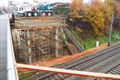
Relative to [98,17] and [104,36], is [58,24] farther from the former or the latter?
[104,36]

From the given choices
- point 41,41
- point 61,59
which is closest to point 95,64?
point 61,59

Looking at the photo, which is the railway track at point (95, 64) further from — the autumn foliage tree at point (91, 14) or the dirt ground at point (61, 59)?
the autumn foliage tree at point (91, 14)

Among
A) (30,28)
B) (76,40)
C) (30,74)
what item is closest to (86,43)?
(76,40)

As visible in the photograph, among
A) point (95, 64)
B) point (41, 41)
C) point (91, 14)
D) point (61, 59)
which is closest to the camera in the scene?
point (95, 64)

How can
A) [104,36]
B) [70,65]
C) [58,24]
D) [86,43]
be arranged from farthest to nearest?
[104,36] → [86,43] → [58,24] → [70,65]

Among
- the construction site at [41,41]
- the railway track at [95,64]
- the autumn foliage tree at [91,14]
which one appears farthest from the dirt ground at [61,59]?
the autumn foliage tree at [91,14]

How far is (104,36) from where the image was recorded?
3778cm

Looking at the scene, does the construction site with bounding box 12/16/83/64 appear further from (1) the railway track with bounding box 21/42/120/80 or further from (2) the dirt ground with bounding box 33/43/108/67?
(1) the railway track with bounding box 21/42/120/80

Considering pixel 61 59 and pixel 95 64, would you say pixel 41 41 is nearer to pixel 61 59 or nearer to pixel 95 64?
pixel 61 59

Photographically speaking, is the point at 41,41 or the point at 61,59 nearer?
the point at 41,41

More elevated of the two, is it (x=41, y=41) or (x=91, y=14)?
(x=91, y=14)

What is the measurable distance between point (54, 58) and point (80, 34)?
304 inches

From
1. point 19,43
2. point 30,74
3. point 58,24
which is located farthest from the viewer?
point 58,24

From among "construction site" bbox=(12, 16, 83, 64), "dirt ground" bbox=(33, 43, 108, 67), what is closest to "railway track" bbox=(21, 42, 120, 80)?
"dirt ground" bbox=(33, 43, 108, 67)
